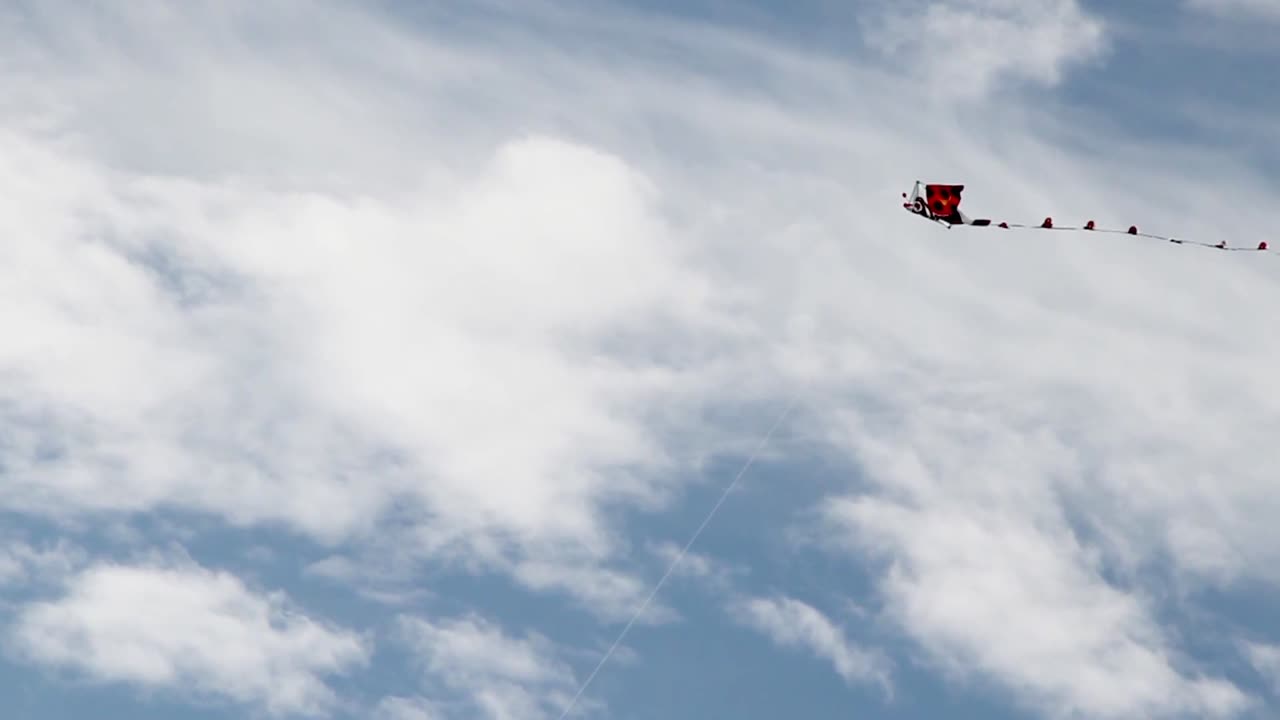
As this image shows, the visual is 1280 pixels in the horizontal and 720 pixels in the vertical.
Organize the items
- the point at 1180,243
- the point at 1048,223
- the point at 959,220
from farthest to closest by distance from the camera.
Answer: the point at 959,220, the point at 1048,223, the point at 1180,243

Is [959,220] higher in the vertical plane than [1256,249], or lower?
higher

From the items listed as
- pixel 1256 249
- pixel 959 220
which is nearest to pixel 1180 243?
pixel 1256 249

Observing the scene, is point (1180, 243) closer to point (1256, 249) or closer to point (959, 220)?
point (1256, 249)

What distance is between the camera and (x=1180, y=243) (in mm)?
111688

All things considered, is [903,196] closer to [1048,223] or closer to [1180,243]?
[1048,223]

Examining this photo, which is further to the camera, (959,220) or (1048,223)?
(959,220)

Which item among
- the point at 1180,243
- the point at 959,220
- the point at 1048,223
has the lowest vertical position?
the point at 1180,243

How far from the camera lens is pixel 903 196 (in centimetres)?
13700

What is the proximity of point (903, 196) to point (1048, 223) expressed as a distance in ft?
66.4

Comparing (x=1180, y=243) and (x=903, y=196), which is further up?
(x=903, y=196)

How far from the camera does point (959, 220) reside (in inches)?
5276

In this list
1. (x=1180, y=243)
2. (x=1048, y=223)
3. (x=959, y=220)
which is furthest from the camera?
(x=959, y=220)

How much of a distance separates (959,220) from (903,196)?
6.68 m

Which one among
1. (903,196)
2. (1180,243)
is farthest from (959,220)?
(1180,243)
